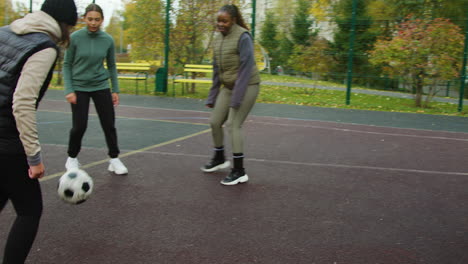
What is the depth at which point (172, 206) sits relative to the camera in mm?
4500

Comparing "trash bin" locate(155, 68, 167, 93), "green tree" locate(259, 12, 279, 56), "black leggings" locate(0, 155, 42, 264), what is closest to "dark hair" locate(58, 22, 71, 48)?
"black leggings" locate(0, 155, 42, 264)

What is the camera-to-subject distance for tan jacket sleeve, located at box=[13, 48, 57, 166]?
2404mm

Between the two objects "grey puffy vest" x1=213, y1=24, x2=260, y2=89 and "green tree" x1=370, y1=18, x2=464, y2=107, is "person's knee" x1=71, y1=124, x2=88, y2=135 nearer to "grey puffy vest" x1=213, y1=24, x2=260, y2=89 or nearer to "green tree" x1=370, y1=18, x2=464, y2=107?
"grey puffy vest" x1=213, y1=24, x2=260, y2=89

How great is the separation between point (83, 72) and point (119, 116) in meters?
5.42

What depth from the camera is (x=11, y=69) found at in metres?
2.45

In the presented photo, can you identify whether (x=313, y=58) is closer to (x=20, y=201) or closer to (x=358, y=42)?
(x=358, y=42)

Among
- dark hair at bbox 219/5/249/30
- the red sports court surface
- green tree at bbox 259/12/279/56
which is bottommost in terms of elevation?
the red sports court surface

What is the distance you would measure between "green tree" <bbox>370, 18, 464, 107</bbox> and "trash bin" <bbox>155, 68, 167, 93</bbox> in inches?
265

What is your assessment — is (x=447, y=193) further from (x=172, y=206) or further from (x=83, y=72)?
(x=83, y=72)

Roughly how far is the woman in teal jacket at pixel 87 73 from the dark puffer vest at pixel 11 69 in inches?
105

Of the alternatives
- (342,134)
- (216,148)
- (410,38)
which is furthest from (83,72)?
(410,38)

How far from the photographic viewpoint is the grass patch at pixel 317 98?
14276mm

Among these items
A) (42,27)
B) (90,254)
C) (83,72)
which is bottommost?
(90,254)

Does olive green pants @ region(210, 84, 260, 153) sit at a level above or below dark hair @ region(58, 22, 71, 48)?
below
